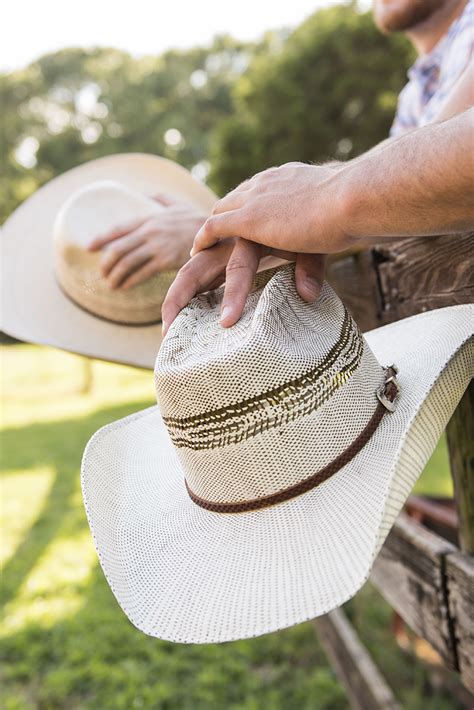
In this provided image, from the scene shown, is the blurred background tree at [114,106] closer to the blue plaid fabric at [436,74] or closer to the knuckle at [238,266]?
the blue plaid fabric at [436,74]

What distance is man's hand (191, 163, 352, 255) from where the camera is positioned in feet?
3.64

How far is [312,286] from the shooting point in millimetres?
1230

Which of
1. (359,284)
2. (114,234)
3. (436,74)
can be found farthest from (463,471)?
(436,74)

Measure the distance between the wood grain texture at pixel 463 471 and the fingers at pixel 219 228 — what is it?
0.62m

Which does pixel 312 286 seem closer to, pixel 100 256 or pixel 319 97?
pixel 100 256

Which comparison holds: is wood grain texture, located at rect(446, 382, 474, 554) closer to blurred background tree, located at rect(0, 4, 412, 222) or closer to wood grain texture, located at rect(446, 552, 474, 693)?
wood grain texture, located at rect(446, 552, 474, 693)

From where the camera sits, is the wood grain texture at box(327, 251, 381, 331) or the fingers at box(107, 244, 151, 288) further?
the fingers at box(107, 244, 151, 288)

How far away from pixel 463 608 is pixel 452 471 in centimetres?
31

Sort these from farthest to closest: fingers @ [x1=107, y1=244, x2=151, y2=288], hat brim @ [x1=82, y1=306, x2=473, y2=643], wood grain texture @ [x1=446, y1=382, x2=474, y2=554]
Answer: fingers @ [x1=107, y1=244, x2=151, y2=288]
wood grain texture @ [x1=446, y1=382, x2=474, y2=554]
hat brim @ [x1=82, y1=306, x2=473, y2=643]

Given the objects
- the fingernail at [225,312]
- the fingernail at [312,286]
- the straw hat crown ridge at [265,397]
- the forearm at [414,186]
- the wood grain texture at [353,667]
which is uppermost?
the forearm at [414,186]

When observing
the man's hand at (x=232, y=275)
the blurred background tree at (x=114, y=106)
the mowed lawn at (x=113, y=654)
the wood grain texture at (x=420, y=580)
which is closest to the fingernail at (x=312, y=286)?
the man's hand at (x=232, y=275)

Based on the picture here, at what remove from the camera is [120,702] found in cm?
327

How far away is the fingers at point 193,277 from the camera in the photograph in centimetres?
132

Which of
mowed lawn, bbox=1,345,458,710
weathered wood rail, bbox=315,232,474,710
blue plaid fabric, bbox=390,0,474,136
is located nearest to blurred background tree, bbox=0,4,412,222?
mowed lawn, bbox=1,345,458,710
